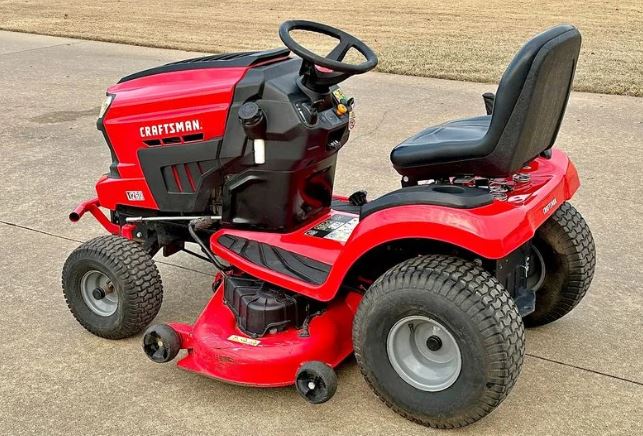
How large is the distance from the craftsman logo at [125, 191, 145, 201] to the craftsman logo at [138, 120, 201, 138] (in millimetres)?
263

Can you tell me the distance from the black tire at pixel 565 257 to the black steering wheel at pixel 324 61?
0.98m

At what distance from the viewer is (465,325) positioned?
2.60 metres

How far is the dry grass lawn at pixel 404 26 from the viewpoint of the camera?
8633 millimetres

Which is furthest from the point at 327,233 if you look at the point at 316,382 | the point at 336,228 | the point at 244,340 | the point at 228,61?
the point at 228,61


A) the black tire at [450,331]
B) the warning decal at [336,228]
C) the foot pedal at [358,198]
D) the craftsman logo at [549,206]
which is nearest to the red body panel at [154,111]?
the warning decal at [336,228]

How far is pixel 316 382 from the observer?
113 inches

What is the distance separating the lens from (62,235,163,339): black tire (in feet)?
10.9

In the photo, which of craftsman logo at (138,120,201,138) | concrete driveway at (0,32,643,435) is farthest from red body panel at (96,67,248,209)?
concrete driveway at (0,32,643,435)

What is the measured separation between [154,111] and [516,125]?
1.46 metres

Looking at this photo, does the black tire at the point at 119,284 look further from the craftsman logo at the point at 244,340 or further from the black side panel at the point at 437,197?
the black side panel at the point at 437,197

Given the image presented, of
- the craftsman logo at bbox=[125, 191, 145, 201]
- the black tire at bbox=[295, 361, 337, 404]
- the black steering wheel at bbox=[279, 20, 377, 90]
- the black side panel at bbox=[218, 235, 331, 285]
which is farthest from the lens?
the craftsman logo at bbox=[125, 191, 145, 201]

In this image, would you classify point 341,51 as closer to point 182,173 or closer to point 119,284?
point 182,173

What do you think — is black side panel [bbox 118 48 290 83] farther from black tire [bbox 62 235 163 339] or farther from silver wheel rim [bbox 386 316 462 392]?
silver wheel rim [bbox 386 316 462 392]

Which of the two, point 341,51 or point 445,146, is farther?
point 341,51
